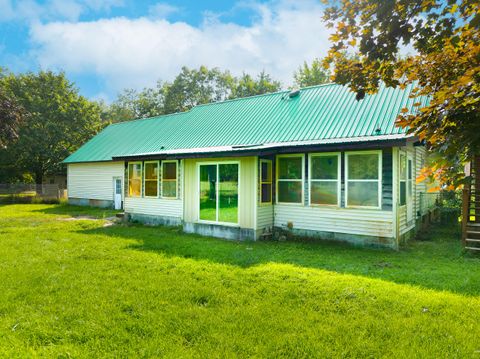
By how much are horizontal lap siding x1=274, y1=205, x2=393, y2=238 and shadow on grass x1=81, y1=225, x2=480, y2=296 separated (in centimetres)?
51

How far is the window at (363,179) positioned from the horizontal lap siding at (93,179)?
15286 millimetres

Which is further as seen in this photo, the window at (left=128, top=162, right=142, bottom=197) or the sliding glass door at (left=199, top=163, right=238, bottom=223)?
the window at (left=128, top=162, right=142, bottom=197)

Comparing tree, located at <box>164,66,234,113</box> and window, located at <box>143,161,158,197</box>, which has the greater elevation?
tree, located at <box>164,66,234,113</box>

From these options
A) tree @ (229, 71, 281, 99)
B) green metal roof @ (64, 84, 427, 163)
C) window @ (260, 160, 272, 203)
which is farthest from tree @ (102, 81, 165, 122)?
window @ (260, 160, 272, 203)

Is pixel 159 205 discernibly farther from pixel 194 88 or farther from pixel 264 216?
pixel 194 88

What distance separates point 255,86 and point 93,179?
2323 centimetres

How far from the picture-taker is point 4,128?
14609mm

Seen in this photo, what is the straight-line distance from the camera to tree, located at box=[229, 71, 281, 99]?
38031 millimetres

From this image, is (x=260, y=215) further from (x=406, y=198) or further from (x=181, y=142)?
(x=181, y=142)

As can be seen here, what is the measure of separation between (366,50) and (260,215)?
26.2 ft

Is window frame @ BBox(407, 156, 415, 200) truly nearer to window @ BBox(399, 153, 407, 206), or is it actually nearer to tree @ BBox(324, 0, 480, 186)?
window @ BBox(399, 153, 407, 206)

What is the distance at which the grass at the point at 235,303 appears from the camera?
365cm

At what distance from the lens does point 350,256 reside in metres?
8.24

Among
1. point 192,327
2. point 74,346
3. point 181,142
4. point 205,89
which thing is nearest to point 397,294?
point 192,327
